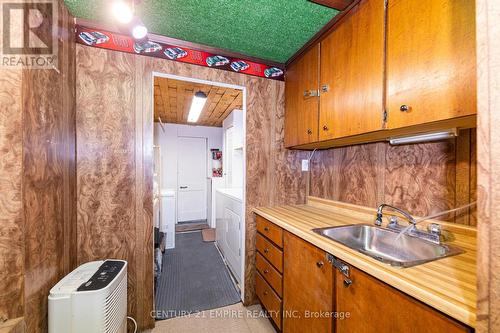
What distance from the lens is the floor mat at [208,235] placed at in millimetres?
3756

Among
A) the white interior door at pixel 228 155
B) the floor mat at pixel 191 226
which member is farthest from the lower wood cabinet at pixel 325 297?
the floor mat at pixel 191 226

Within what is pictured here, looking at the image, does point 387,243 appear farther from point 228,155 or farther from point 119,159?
point 228,155

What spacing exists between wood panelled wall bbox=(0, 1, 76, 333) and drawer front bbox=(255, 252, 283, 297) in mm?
1441

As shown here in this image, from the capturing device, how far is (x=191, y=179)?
509 cm

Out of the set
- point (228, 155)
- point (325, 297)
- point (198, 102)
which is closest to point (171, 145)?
point (228, 155)

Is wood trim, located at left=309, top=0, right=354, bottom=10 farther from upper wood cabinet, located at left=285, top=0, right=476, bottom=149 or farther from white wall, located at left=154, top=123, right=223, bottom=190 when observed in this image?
white wall, located at left=154, top=123, right=223, bottom=190

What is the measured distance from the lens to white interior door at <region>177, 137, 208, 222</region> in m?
4.98

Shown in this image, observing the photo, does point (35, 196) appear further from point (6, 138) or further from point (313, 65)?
point (313, 65)

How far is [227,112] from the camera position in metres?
3.92

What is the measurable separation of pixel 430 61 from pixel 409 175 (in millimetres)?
730

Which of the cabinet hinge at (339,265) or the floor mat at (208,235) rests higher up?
the cabinet hinge at (339,265)

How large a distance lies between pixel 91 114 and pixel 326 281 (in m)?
1.99

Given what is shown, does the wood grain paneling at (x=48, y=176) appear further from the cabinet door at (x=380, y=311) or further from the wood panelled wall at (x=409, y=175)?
the wood panelled wall at (x=409, y=175)

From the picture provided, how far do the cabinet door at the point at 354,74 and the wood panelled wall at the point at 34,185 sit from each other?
5.77 ft
